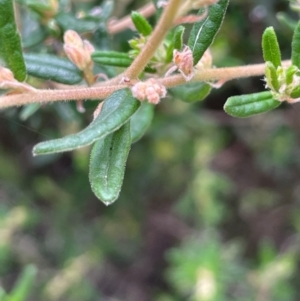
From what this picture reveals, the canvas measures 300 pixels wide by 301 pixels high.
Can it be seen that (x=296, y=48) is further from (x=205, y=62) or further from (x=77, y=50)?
(x=77, y=50)

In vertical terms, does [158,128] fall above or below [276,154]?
above

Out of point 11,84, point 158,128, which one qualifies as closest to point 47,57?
point 11,84

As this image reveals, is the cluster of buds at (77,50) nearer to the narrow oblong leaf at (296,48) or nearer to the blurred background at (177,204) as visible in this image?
the narrow oblong leaf at (296,48)

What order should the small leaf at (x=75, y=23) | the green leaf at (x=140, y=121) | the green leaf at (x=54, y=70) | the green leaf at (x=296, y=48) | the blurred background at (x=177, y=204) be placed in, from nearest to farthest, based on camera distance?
the green leaf at (x=296, y=48) → the green leaf at (x=54, y=70) → the green leaf at (x=140, y=121) → the small leaf at (x=75, y=23) → the blurred background at (x=177, y=204)

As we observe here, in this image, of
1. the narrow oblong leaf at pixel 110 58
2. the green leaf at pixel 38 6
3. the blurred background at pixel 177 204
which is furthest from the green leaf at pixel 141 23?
the blurred background at pixel 177 204

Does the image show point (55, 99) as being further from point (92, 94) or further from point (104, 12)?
point (104, 12)

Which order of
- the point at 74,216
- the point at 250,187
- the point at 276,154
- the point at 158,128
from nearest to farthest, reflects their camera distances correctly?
the point at 158,128 < the point at 276,154 < the point at 74,216 < the point at 250,187

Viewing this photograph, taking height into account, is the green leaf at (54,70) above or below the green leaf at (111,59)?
below
